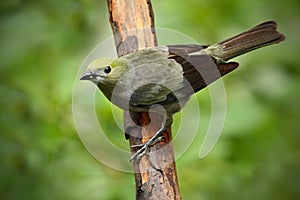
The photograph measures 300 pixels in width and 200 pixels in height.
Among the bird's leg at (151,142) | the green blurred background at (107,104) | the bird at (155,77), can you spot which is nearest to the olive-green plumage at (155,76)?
the bird at (155,77)

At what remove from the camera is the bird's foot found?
136 inches

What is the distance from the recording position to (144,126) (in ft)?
12.1

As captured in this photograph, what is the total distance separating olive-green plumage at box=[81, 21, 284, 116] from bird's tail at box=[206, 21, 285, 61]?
12 millimetres

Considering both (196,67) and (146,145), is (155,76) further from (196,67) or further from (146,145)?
(146,145)

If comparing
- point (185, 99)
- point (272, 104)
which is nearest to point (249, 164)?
point (272, 104)

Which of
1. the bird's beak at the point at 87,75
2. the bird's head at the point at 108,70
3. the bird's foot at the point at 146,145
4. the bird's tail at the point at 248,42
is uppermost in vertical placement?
the bird's tail at the point at 248,42

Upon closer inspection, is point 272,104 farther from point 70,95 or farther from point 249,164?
point 70,95

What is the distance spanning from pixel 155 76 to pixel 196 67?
0.75 ft

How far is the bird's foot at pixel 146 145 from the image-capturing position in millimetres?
3463

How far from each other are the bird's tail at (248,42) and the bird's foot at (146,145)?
1.91 ft

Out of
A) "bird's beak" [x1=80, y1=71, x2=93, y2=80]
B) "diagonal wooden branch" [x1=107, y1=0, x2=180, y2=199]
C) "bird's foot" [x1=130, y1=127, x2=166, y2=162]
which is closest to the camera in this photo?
"diagonal wooden branch" [x1=107, y1=0, x2=180, y2=199]

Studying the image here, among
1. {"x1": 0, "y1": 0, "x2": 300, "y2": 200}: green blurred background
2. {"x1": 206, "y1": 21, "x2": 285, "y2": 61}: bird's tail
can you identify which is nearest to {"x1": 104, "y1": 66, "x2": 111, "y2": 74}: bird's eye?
{"x1": 0, "y1": 0, "x2": 300, "y2": 200}: green blurred background

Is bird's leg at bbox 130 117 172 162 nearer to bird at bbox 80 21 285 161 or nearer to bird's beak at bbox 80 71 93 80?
bird at bbox 80 21 285 161

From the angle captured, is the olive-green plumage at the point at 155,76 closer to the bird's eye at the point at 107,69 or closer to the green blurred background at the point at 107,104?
the bird's eye at the point at 107,69
